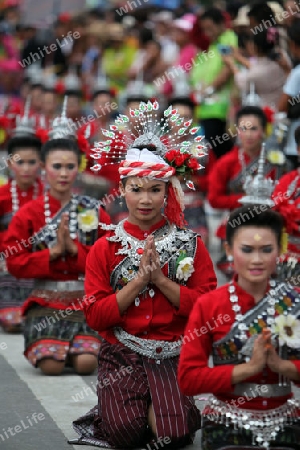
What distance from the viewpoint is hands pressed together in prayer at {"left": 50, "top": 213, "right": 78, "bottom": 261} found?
6.68 m

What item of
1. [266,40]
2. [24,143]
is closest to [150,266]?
[24,143]

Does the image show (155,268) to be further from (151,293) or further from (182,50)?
(182,50)

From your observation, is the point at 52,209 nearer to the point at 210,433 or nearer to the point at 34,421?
the point at 34,421

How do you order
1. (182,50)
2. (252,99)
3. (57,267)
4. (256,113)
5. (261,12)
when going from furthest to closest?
(182,50), (261,12), (252,99), (256,113), (57,267)

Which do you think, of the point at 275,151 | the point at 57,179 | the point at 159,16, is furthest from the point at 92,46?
the point at 57,179

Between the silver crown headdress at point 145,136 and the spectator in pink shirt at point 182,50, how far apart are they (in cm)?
780

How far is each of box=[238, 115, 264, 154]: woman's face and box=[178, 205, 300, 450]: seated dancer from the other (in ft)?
16.3

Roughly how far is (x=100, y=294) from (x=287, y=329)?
3.69 feet

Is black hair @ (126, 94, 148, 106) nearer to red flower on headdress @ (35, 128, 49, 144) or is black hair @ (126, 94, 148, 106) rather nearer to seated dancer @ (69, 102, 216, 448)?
red flower on headdress @ (35, 128, 49, 144)

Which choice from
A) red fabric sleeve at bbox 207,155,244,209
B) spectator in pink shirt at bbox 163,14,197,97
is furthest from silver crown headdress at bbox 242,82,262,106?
spectator in pink shirt at bbox 163,14,197,97

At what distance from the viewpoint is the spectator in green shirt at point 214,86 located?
12102mm

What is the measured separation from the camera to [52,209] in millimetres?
7035

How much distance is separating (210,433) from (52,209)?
9.12 feet

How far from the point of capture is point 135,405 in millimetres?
5242
